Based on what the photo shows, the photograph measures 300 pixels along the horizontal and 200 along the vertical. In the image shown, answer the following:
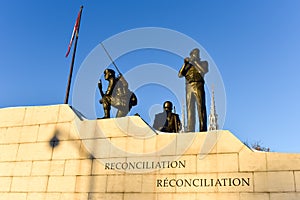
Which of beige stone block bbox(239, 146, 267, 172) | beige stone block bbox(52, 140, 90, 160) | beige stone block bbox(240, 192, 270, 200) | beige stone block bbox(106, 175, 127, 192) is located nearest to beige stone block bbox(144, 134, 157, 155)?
beige stone block bbox(106, 175, 127, 192)

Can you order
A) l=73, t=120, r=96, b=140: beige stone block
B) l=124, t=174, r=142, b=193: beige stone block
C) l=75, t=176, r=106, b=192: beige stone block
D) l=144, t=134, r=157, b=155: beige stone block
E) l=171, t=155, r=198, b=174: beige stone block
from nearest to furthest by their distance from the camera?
l=171, t=155, r=198, b=174: beige stone block, l=124, t=174, r=142, b=193: beige stone block, l=144, t=134, r=157, b=155: beige stone block, l=75, t=176, r=106, b=192: beige stone block, l=73, t=120, r=96, b=140: beige stone block

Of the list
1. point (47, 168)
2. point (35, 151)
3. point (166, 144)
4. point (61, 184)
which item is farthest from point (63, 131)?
point (166, 144)

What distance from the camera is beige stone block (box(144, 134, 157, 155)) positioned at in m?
10.4

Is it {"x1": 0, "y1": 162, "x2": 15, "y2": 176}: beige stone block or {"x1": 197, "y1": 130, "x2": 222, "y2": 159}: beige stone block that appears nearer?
{"x1": 197, "y1": 130, "x2": 222, "y2": 159}: beige stone block

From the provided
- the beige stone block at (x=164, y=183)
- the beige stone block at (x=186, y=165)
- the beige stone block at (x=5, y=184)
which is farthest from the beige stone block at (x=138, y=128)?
the beige stone block at (x=5, y=184)

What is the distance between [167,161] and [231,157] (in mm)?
1915

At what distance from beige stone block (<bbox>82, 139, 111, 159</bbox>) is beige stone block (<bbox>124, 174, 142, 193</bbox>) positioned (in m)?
1.16

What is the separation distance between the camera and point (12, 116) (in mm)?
13078

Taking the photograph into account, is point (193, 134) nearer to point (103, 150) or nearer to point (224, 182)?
point (224, 182)

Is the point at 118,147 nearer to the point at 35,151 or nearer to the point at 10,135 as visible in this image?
the point at 35,151

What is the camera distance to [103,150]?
36.3 ft

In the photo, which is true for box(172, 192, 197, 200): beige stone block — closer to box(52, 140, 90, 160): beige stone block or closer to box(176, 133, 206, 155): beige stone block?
box(176, 133, 206, 155): beige stone block

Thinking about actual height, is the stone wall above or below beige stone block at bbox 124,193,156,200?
above

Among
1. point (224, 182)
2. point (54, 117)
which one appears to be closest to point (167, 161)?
point (224, 182)
